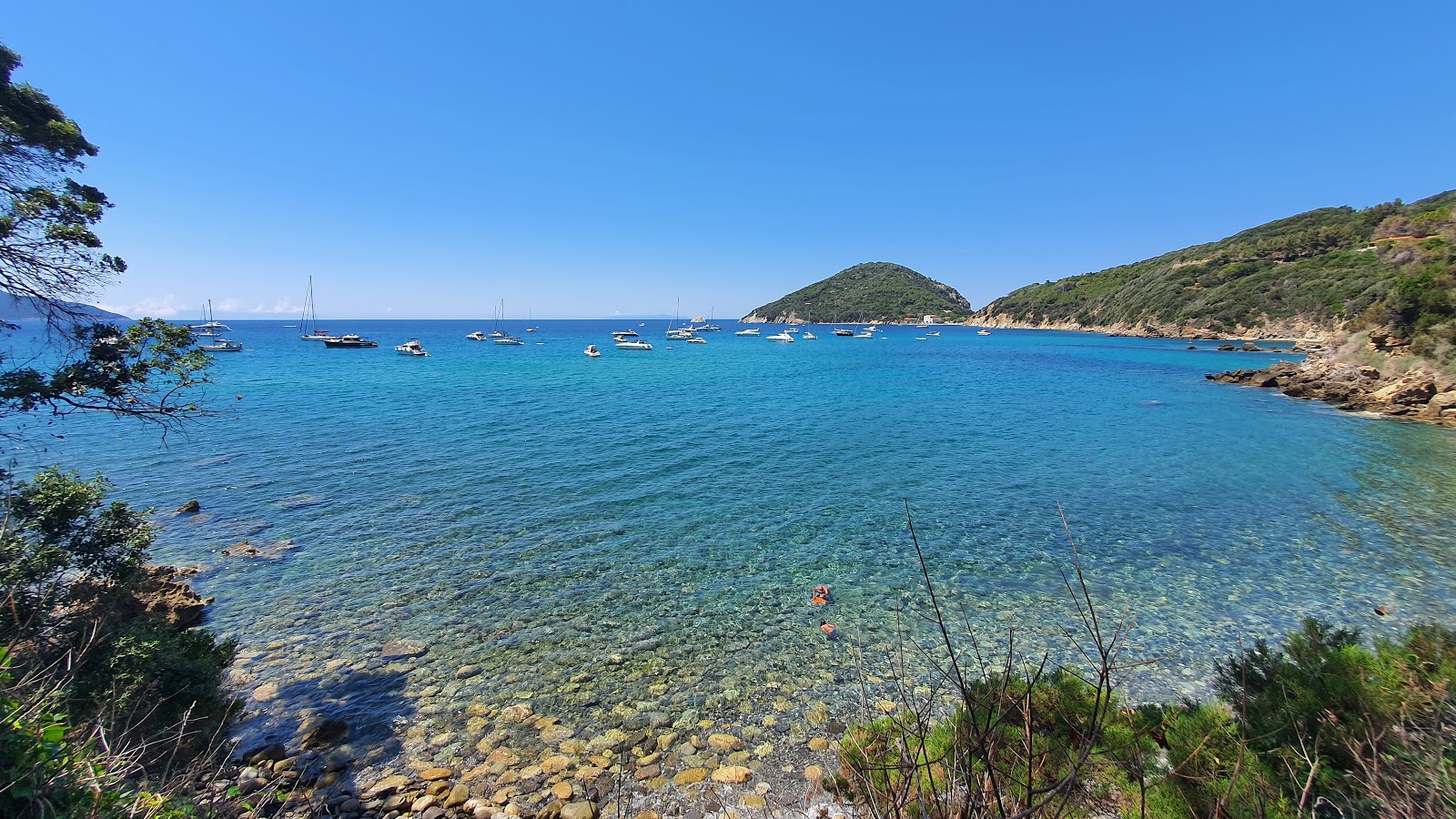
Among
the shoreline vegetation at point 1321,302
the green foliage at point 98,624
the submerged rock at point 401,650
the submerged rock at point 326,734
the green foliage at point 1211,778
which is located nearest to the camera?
the green foliage at point 1211,778

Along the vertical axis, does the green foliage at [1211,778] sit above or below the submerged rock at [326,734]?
above

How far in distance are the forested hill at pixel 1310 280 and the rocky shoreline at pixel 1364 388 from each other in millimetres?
2920

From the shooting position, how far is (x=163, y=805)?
4168mm

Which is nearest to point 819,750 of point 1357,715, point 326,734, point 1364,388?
point 1357,715

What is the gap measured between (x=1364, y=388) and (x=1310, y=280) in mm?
79952

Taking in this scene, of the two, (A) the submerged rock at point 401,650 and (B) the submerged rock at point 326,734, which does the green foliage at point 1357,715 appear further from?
(A) the submerged rock at point 401,650

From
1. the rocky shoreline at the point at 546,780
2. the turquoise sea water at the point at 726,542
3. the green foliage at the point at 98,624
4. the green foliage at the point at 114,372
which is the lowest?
the rocky shoreline at the point at 546,780

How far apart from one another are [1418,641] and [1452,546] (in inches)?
507

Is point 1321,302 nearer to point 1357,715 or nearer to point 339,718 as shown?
point 1357,715

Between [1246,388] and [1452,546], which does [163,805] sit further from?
[1246,388]

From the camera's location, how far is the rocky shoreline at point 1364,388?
28000 mm

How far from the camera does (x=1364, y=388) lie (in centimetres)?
3419

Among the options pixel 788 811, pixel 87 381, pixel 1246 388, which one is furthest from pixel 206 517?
pixel 1246 388

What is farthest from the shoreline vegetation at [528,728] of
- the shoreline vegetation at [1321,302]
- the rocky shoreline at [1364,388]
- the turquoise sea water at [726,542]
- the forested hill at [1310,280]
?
the forested hill at [1310,280]
